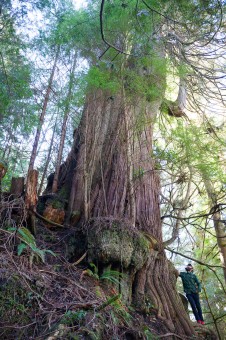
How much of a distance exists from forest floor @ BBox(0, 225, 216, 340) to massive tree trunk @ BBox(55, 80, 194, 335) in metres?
0.39

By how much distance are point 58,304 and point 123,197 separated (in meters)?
2.74

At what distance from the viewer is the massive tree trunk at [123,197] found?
507 centimetres

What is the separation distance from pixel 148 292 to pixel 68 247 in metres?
1.45

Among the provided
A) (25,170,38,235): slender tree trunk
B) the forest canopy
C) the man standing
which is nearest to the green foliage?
the forest canopy

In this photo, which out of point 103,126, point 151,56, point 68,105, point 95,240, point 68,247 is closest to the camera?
point 95,240

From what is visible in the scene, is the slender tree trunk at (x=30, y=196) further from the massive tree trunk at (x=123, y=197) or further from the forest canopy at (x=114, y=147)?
the massive tree trunk at (x=123, y=197)

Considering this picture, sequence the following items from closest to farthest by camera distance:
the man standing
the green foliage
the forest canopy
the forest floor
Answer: the forest floor, the forest canopy, the green foliage, the man standing

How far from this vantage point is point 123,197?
19.7ft

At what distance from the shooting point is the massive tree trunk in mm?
5066

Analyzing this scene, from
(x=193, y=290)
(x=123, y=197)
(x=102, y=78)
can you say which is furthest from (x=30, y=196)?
(x=193, y=290)

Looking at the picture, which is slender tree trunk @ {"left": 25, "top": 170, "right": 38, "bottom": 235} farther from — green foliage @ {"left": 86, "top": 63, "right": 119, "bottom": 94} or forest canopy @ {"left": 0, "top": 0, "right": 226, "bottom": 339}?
green foliage @ {"left": 86, "top": 63, "right": 119, "bottom": 94}

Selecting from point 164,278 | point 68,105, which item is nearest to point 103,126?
point 68,105

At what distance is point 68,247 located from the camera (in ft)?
17.7

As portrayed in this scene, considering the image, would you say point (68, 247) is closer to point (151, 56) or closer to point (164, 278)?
point (164, 278)
